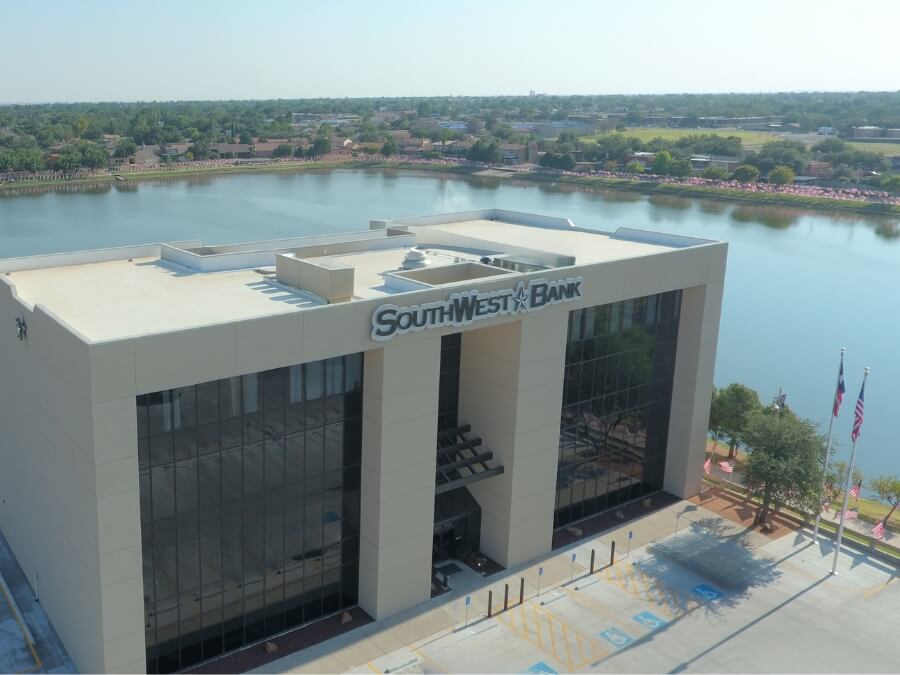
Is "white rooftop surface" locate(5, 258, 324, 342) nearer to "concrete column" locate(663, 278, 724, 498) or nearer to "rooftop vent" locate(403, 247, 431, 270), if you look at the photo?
"rooftop vent" locate(403, 247, 431, 270)

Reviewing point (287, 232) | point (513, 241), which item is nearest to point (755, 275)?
point (287, 232)

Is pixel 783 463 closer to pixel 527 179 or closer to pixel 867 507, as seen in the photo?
pixel 867 507

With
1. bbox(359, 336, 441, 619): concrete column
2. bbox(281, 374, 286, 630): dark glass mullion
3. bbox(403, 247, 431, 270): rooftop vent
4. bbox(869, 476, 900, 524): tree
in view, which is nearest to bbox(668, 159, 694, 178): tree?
bbox(869, 476, 900, 524): tree

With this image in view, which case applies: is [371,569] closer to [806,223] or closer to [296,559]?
[296,559]

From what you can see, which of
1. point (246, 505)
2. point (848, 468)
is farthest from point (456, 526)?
point (848, 468)

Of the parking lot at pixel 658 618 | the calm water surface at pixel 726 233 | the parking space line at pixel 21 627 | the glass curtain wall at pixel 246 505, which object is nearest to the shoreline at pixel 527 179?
the calm water surface at pixel 726 233

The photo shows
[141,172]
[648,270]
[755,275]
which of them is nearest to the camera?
[648,270]
